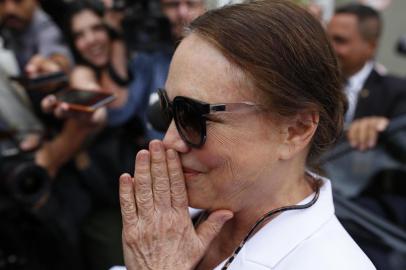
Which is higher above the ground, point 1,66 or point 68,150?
point 1,66

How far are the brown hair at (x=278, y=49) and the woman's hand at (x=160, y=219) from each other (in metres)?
0.29

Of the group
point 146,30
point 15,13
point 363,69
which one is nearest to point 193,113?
point 146,30

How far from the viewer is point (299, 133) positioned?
1.18 m

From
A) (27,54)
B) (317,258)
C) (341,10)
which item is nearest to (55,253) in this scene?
(27,54)

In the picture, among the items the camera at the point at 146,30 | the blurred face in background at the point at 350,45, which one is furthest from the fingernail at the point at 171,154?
the blurred face in background at the point at 350,45

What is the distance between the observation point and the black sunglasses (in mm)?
1080

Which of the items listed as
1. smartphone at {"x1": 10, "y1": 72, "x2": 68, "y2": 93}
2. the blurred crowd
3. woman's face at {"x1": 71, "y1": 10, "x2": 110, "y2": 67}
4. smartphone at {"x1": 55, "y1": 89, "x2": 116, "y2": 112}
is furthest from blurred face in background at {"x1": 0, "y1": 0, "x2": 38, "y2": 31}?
smartphone at {"x1": 55, "y1": 89, "x2": 116, "y2": 112}

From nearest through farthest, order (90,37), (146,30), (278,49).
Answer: (278,49) < (90,37) < (146,30)

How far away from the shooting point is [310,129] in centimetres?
118

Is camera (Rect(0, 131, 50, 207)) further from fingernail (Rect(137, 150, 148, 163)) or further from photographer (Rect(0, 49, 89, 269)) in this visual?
fingernail (Rect(137, 150, 148, 163))

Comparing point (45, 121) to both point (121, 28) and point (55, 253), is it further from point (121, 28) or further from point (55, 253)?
point (121, 28)

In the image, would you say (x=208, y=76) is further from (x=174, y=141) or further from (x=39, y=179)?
A: (x=39, y=179)

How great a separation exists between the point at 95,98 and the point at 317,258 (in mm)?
1185

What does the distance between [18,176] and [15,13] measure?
1269mm
